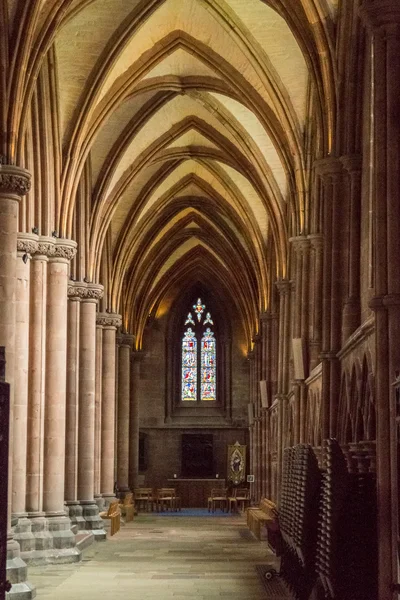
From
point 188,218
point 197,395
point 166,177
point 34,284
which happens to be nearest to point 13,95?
point 34,284

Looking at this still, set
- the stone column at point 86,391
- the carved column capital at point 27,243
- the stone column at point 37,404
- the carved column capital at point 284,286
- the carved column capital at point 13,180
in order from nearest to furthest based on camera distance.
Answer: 1. the carved column capital at point 13,180
2. the carved column capital at point 27,243
3. the stone column at point 37,404
4. the stone column at point 86,391
5. the carved column capital at point 284,286

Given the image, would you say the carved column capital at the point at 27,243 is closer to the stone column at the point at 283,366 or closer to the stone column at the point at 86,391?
the stone column at the point at 86,391

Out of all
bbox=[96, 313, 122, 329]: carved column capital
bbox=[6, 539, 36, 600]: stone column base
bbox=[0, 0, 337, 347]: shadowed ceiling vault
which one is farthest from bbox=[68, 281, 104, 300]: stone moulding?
bbox=[6, 539, 36, 600]: stone column base

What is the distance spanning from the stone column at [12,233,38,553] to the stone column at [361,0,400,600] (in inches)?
298

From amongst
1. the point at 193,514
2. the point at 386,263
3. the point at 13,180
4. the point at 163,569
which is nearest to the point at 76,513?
the point at 163,569

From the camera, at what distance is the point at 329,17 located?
57.1 feet

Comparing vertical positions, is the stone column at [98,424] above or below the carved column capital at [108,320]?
below

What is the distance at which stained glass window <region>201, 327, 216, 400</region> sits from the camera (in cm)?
4681

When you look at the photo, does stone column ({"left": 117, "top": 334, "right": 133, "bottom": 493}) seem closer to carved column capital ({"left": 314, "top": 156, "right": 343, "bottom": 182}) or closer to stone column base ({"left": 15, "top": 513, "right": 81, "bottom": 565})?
stone column base ({"left": 15, "top": 513, "right": 81, "bottom": 565})

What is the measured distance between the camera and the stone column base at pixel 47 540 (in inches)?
746

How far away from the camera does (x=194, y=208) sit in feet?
126

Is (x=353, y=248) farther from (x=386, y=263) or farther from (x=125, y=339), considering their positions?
(x=125, y=339)

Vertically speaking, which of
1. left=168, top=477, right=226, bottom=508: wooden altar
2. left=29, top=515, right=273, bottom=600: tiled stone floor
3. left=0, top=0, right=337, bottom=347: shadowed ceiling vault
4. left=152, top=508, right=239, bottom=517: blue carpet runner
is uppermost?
left=0, top=0, right=337, bottom=347: shadowed ceiling vault

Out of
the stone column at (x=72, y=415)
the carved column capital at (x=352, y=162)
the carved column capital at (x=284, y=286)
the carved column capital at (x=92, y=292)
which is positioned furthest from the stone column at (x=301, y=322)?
the carved column capital at (x=352, y=162)
